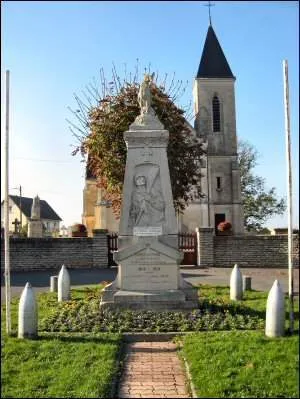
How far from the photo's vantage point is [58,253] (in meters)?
22.2

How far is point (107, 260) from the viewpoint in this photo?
22422 mm

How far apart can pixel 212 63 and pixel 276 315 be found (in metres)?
40.1

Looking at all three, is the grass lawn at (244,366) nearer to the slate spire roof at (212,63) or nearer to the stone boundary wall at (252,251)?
the stone boundary wall at (252,251)

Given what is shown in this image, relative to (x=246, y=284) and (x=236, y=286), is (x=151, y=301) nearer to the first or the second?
(x=236, y=286)

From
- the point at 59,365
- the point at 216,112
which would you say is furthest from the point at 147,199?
Answer: the point at 216,112

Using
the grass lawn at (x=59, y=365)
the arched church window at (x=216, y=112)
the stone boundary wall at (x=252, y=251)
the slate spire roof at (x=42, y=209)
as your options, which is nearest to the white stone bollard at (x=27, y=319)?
the grass lawn at (x=59, y=365)

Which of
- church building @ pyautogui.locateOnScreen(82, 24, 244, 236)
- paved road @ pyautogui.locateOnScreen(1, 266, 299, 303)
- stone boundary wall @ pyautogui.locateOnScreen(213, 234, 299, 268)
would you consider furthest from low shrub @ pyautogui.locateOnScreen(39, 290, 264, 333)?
church building @ pyautogui.locateOnScreen(82, 24, 244, 236)

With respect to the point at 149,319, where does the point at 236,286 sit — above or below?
above

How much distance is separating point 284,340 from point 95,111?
15.5 metres

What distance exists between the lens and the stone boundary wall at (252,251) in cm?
2266

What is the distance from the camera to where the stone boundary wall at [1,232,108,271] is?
21812mm

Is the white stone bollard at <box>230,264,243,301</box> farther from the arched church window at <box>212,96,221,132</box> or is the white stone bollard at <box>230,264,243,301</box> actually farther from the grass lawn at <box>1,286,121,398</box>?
the arched church window at <box>212,96,221,132</box>

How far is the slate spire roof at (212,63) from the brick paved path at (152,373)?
38.4 m

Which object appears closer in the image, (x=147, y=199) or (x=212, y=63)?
(x=147, y=199)
